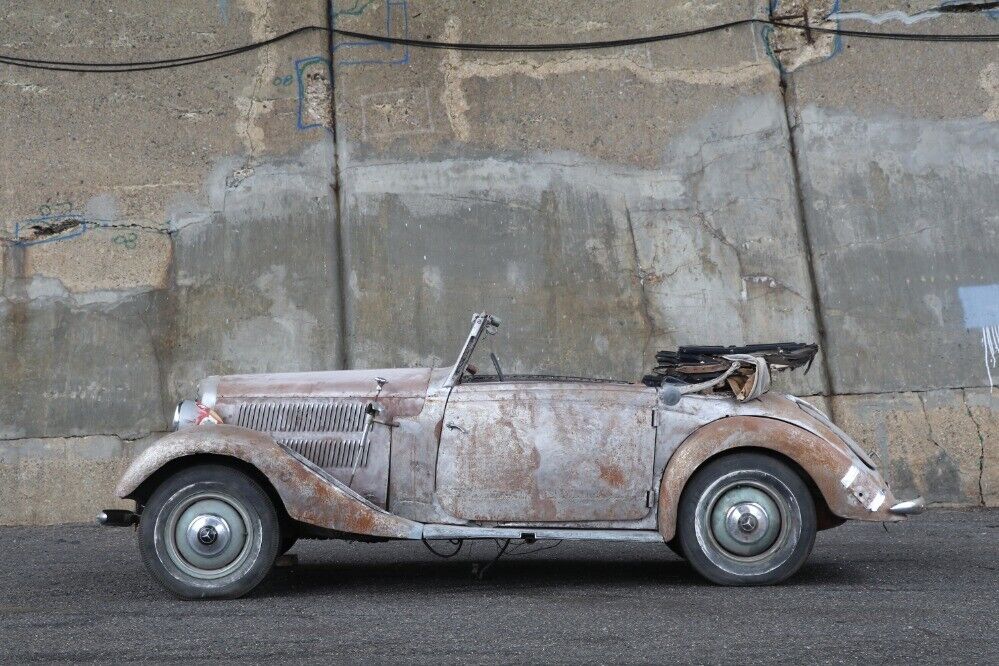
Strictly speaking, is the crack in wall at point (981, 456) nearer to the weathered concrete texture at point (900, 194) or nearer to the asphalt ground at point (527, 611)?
the weathered concrete texture at point (900, 194)

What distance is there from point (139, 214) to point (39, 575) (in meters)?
4.09

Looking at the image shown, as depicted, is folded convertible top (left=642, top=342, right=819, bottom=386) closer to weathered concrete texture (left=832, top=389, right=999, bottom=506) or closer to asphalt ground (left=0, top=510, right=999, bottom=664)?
asphalt ground (left=0, top=510, right=999, bottom=664)

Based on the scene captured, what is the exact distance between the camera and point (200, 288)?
902cm

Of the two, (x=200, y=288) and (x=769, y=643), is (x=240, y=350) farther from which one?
(x=769, y=643)

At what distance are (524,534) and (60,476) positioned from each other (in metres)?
5.22

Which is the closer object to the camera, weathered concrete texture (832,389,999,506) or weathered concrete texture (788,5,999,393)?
weathered concrete texture (832,389,999,506)

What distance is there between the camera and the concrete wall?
8.80 meters

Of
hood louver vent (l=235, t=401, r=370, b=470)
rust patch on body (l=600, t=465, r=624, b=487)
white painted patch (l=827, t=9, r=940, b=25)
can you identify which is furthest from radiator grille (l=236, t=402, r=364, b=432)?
white painted patch (l=827, t=9, r=940, b=25)

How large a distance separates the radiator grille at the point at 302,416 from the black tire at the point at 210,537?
1.29ft

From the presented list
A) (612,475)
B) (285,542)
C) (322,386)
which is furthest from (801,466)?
(285,542)

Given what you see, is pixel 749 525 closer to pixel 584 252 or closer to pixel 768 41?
pixel 584 252

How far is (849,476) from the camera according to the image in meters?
5.04

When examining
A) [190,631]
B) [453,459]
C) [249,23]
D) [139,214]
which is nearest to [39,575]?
[190,631]

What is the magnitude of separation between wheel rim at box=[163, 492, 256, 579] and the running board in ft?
2.84
